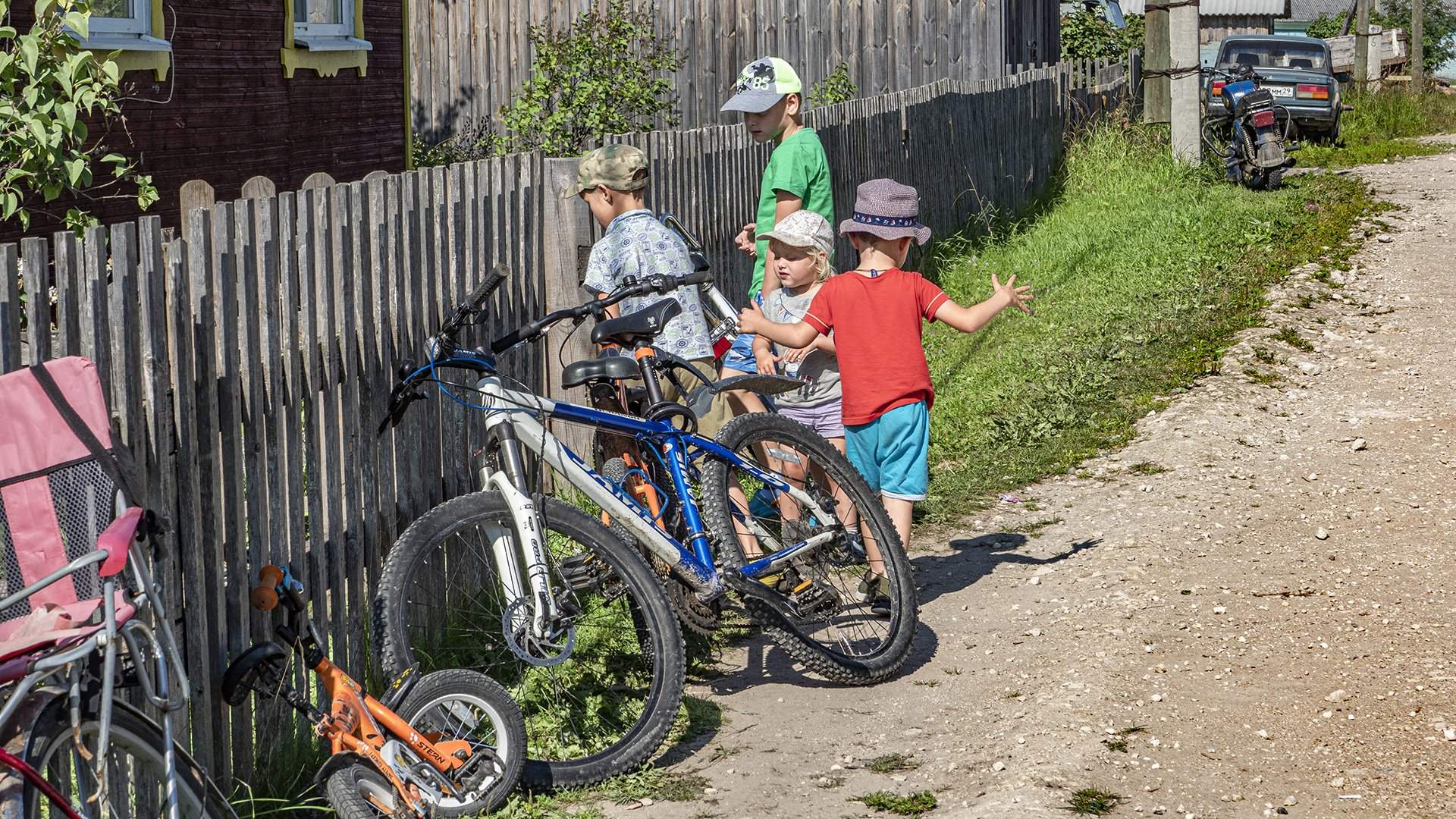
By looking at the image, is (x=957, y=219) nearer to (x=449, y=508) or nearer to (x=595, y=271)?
(x=595, y=271)

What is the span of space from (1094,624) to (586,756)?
210 cm

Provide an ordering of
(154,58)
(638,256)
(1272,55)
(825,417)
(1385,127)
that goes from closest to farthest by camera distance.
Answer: (638,256), (825,417), (154,58), (1385,127), (1272,55)

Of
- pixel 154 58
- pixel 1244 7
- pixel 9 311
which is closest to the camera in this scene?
pixel 9 311

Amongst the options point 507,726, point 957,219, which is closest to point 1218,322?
point 957,219

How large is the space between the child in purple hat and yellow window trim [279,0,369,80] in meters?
6.70

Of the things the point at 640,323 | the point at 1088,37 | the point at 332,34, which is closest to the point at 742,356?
the point at 640,323

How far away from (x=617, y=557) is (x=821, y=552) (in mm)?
1044

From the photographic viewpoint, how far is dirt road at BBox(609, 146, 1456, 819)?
451cm

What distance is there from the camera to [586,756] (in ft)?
15.1

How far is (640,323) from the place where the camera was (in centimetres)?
496

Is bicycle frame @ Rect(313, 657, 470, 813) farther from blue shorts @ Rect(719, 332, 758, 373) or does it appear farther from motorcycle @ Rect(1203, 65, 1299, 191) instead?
motorcycle @ Rect(1203, 65, 1299, 191)

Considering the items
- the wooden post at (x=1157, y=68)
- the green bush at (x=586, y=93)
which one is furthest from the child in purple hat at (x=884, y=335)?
the wooden post at (x=1157, y=68)

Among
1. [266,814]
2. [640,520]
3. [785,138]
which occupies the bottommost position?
[266,814]

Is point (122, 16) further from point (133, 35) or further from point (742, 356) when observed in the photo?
point (742, 356)
